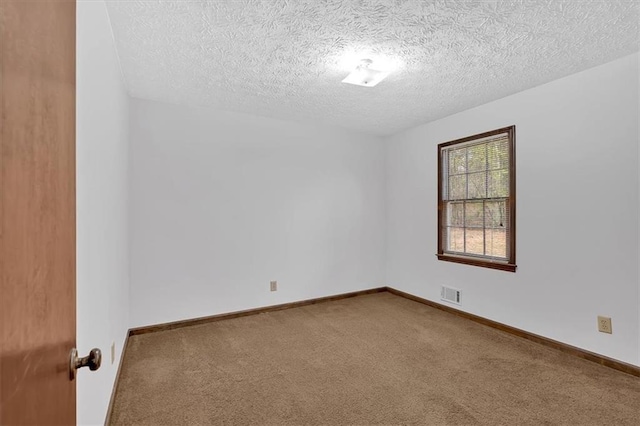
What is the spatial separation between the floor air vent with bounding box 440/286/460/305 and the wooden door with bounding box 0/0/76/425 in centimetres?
389

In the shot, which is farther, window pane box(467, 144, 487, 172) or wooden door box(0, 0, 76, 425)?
window pane box(467, 144, 487, 172)

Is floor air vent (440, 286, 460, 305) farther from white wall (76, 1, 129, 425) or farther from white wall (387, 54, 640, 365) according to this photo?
white wall (76, 1, 129, 425)

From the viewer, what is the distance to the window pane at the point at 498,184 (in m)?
3.45

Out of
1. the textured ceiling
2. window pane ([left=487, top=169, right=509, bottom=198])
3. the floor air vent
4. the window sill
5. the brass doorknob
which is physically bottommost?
the floor air vent

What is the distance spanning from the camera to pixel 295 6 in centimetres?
193

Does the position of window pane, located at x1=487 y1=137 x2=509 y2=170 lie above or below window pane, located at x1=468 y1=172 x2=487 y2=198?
above

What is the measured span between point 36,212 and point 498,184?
12.6 feet

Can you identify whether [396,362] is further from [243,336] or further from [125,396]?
[125,396]

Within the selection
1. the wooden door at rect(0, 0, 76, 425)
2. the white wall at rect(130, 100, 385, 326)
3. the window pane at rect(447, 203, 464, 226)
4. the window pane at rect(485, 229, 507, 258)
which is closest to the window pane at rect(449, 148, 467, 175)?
the window pane at rect(447, 203, 464, 226)

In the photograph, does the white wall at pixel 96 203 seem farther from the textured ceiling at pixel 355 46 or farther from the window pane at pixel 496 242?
the window pane at pixel 496 242

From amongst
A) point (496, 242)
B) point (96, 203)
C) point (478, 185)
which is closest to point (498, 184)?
point (478, 185)

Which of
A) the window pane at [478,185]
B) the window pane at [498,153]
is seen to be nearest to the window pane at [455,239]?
the window pane at [478,185]

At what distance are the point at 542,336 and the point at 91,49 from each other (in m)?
4.02

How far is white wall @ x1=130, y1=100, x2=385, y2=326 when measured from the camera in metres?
3.44
